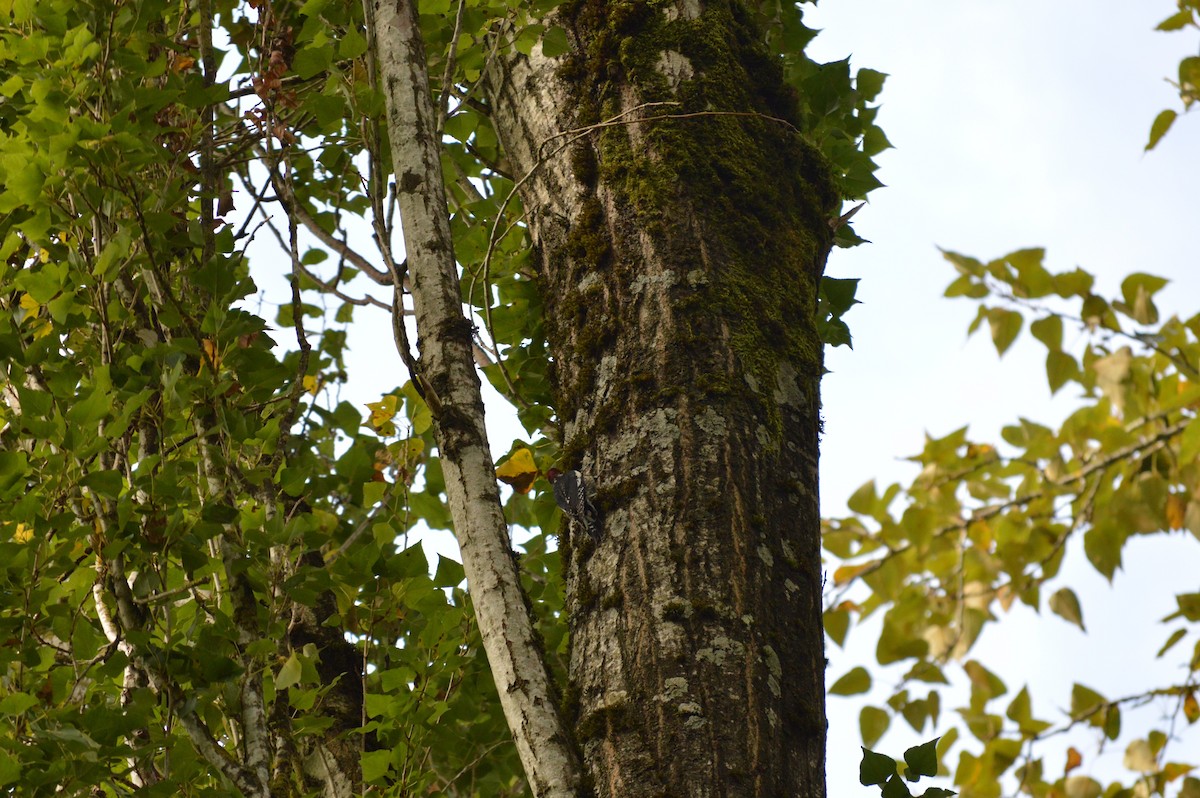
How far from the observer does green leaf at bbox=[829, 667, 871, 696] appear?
1.40 meters

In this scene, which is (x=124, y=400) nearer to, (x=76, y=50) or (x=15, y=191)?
(x=15, y=191)

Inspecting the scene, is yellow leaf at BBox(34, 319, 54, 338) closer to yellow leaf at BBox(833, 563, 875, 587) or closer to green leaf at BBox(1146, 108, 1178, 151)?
yellow leaf at BBox(833, 563, 875, 587)

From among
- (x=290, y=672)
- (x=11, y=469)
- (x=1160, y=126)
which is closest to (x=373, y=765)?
(x=290, y=672)

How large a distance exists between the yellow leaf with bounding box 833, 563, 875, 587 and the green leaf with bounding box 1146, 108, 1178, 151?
701mm

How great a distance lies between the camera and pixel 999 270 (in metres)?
1.35

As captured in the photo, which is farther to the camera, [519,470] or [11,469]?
[519,470]

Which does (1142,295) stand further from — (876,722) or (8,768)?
(8,768)

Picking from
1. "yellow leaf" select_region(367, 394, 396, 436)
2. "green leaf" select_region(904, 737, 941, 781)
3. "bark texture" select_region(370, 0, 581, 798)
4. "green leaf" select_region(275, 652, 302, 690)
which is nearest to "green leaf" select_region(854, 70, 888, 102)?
"bark texture" select_region(370, 0, 581, 798)

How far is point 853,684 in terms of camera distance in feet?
4.62

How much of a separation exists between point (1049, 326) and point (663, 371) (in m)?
1.00

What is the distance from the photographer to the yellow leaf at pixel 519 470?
2.94m

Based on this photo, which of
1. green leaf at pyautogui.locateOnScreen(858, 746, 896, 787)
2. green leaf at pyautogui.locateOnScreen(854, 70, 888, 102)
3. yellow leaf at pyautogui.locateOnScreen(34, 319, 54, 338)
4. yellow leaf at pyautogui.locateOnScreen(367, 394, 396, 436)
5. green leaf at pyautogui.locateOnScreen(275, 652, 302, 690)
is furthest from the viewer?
yellow leaf at pyautogui.locateOnScreen(367, 394, 396, 436)

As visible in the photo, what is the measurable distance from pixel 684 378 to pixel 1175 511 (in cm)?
108

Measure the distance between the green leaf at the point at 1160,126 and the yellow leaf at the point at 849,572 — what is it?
70 cm
